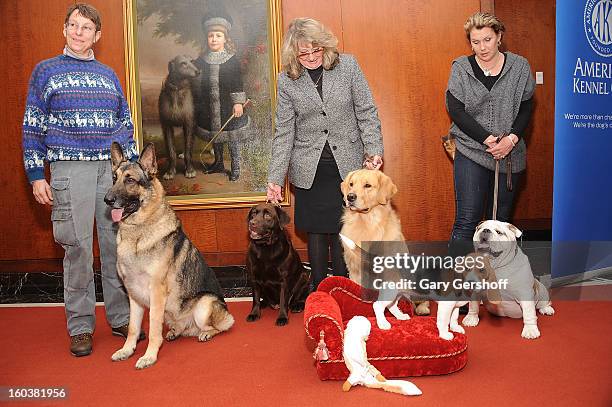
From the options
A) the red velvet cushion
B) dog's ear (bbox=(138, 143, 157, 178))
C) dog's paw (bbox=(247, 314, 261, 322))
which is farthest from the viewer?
dog's paw (bbox=(247, 314, 261, 322))

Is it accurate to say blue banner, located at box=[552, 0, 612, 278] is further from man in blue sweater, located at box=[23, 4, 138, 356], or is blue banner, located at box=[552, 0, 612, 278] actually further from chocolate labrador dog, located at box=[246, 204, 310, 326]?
man in blue sweater, located at box=[23, 4, 138, 356]

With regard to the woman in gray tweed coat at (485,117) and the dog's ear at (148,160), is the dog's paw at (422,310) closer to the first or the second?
the woman in gray tweed coat at (485,117)

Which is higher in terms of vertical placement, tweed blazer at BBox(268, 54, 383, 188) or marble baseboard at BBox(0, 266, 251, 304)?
tweed blazer at BBox(268, 54, 383, 188)

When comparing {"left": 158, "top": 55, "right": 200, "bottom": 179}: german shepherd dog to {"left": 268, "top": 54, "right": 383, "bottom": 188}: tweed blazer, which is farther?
{"left": 158, "top": 55, "right": 200, "bottom": 179}: german shepherd dog

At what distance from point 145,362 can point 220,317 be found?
1.84 ft

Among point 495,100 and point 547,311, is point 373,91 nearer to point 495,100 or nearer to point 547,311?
point 495,100

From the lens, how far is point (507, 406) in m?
2.26

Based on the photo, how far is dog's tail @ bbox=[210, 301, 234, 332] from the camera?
10.8 ft

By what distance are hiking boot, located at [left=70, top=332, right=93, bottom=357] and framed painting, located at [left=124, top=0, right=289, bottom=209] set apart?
7.43 ft

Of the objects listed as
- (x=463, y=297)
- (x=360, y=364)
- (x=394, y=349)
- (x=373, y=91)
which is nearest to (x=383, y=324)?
(x=394, y=349)

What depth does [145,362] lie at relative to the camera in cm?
291

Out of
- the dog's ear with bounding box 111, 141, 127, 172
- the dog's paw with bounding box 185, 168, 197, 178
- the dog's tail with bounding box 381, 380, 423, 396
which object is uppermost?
the dog's ear with bounding box 111, 141, 127, 172

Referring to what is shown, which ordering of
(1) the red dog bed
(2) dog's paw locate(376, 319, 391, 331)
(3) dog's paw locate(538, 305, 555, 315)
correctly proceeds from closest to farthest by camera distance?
(1) the red dog bed
(2) dog's paw locate(376, 319, 391, 331)
(3) dog's paw locate(538, 305, 555, 315)

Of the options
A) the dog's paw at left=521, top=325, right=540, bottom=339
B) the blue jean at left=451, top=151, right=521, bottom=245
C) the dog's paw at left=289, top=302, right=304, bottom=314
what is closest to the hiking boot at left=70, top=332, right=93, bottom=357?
the dog's paw at left=289, top=302, right=304, bottom=314
